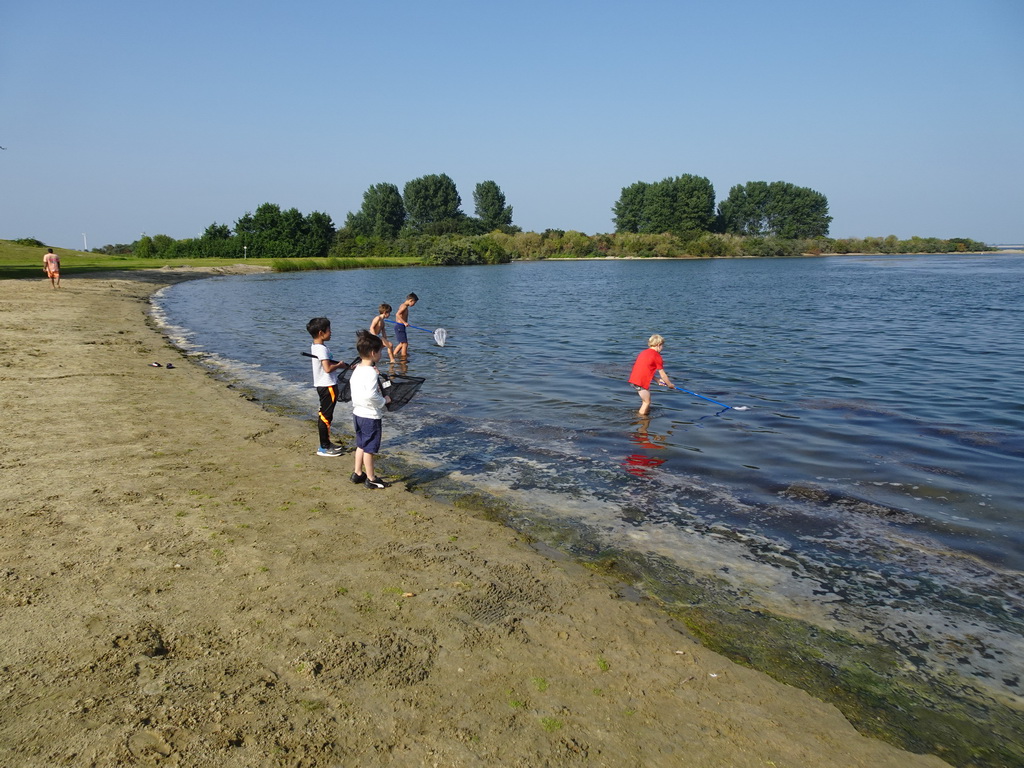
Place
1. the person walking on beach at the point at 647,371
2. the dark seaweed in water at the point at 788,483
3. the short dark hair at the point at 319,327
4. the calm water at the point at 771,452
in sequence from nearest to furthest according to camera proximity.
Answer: the dark seaweed in water at the point at 788,483 < the calm water at the point at 771,452 < the short dark hair at the point at 319,327 < the person walking on beach at the point at 647,371

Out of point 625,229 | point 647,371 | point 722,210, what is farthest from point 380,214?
point 647,371

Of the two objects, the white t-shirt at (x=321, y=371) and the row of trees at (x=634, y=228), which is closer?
the white t-shirt at (x=321, y=371)

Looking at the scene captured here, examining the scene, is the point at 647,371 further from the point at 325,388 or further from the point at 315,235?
the point at 315,235

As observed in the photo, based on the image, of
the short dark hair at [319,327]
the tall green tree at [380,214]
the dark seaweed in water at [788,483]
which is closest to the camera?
the dark seaweed in water at [788,483]

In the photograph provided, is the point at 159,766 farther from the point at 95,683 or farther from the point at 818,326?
the point at 818,326

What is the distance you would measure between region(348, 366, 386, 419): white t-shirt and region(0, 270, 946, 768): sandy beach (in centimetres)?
97

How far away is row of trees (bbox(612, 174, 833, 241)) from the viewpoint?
471ft

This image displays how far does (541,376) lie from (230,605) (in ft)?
43.7

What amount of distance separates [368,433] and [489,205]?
5945 inches

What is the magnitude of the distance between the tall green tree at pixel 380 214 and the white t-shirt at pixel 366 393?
13135 centimetres

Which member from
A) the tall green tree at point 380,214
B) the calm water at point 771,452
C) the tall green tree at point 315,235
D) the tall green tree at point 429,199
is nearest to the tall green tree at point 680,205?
the tall green tree at point 429,199

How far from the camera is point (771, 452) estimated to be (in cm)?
1073

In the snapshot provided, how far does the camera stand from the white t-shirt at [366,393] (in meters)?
7.76

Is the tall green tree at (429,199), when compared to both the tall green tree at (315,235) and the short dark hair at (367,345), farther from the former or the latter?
the short dark hair at (367,345)
